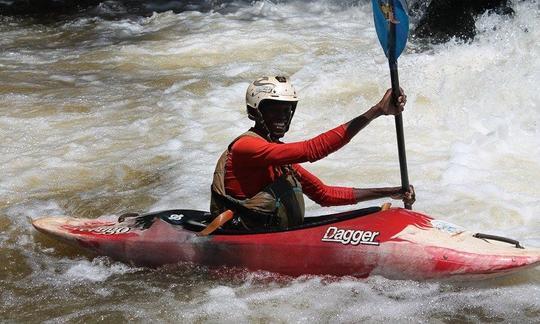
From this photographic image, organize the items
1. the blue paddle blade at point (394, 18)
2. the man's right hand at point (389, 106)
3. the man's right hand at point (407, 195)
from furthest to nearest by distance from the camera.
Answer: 1. the man's right hand at point (407, 195)
2. the blue paddle blade at point (394, 18)
3. the man's right hand at point (389, 106)

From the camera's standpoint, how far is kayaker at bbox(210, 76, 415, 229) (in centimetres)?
337

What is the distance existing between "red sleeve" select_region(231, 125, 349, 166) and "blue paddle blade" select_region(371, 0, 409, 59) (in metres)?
0.56

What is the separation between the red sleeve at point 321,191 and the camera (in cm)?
392

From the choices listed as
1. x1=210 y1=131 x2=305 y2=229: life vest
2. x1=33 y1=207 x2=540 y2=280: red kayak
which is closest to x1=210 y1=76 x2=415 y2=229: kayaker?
x1=210 y1=131 x2=305 y2=229: life vest

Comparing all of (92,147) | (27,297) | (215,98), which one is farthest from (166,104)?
(27,297)

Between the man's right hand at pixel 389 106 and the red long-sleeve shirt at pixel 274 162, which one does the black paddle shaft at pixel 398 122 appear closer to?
the man's right hand at pixel 389 106

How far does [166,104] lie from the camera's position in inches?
292

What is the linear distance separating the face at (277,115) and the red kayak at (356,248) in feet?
1.57

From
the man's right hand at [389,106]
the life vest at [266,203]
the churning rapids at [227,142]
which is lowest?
the churning rapids at [227,142]

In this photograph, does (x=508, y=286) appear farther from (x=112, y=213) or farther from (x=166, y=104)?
(x=166, y=104)

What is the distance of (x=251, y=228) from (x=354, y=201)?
0.55 meters

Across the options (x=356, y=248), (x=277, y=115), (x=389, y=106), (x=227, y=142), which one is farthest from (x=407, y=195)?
(x=227, y=142)

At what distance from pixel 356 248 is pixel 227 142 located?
3045 millimetres

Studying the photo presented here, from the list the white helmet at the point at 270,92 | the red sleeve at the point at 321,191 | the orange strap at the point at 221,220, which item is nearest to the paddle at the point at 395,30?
the red sleeve at the point at 321,191
